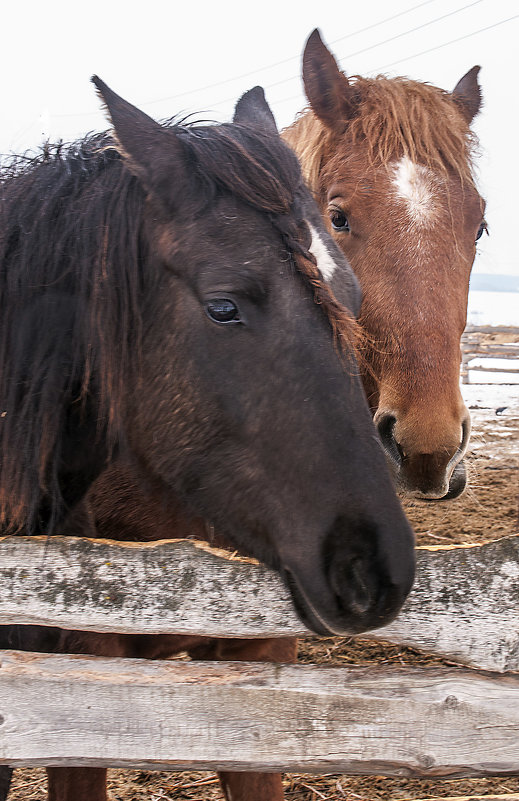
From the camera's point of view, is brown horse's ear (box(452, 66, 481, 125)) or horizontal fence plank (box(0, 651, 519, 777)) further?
brown horse's ear (box(452, 66, 481, 125))

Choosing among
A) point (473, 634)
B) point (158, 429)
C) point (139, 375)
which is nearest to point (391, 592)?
point (473, 634)

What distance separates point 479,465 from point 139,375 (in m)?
7.13

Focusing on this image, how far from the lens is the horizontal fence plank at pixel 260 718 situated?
1.78 metres

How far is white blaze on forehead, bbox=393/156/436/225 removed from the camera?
2.92 m

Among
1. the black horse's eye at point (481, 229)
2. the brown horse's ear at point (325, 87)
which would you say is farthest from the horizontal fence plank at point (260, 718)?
the brown horse's ear at point (325, 87)

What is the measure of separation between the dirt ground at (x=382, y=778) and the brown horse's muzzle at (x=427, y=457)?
0.76 meters

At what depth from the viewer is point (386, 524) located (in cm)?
161

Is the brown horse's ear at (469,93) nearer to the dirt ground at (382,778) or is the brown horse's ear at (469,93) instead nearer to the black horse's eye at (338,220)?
the black horse's eye at (338,220)

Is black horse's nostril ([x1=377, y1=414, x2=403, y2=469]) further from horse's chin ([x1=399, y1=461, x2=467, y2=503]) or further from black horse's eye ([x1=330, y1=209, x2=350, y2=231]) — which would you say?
black horse's eye ([x1=330, y1=209, x2=350, y2=231])

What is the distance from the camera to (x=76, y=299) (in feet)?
6.71

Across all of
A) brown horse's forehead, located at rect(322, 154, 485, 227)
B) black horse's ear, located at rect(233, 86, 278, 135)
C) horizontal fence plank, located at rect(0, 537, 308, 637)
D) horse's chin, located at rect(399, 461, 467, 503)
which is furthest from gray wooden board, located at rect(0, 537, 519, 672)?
brown horse's forehead, located at rect(322, 154, 485, 227)

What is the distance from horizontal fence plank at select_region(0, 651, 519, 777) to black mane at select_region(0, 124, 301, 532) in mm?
529

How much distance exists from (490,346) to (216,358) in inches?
716

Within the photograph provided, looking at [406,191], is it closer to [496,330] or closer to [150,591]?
[150,591]
